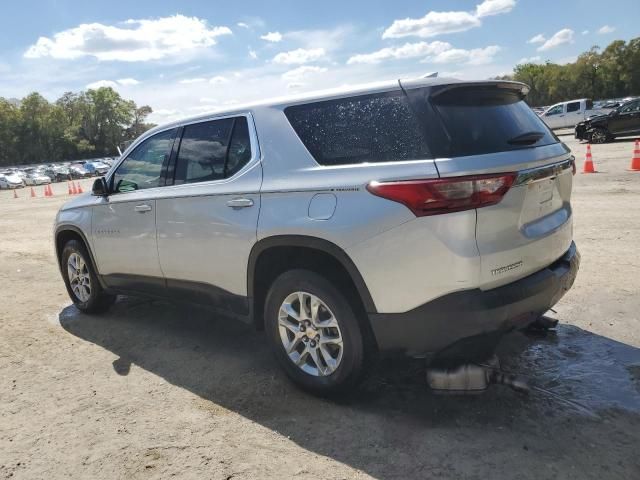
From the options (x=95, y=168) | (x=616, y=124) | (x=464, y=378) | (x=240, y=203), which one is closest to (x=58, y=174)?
(x=95, y=168)

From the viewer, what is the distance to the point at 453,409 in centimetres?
313

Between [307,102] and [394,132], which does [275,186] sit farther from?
[394,132]

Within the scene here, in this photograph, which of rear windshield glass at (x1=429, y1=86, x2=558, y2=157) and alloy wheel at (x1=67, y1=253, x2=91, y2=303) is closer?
rear windshield glass at (x1=429, y1=86, x2=558, y2=157)

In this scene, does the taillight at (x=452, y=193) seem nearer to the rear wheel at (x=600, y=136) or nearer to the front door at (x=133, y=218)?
the front door at (x=133, y=218)

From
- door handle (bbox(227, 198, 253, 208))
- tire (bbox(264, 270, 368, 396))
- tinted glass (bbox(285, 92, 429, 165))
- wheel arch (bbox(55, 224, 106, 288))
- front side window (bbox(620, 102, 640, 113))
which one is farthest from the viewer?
front side window (bbox(620, 102, 640, 113))

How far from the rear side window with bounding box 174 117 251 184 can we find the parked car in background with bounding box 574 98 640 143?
2134 cm

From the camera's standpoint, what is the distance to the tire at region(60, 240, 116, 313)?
17.5 feet

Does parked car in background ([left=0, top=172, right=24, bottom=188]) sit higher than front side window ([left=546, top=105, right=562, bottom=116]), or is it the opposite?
front side window ([left=546, top=105, right=562, bottom=116])

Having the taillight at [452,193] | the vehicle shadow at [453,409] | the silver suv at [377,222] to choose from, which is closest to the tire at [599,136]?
the vehicle shadow at [453,409]

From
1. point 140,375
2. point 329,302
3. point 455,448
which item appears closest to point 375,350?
point 329,302

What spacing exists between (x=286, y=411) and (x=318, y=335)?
0.53m

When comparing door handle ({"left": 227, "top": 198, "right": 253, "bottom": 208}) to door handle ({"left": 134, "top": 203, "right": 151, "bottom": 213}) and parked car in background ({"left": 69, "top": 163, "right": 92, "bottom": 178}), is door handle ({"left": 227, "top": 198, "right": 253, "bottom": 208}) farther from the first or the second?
parked car in background ({"left": 69, "top": 163, "right": 92, "bottom": 178})

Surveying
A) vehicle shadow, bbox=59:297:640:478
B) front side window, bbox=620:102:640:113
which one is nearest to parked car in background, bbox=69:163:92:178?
front side window, bbox=620:102:640:113

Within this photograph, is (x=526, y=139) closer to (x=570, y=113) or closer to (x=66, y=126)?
(x=570, y=113)
